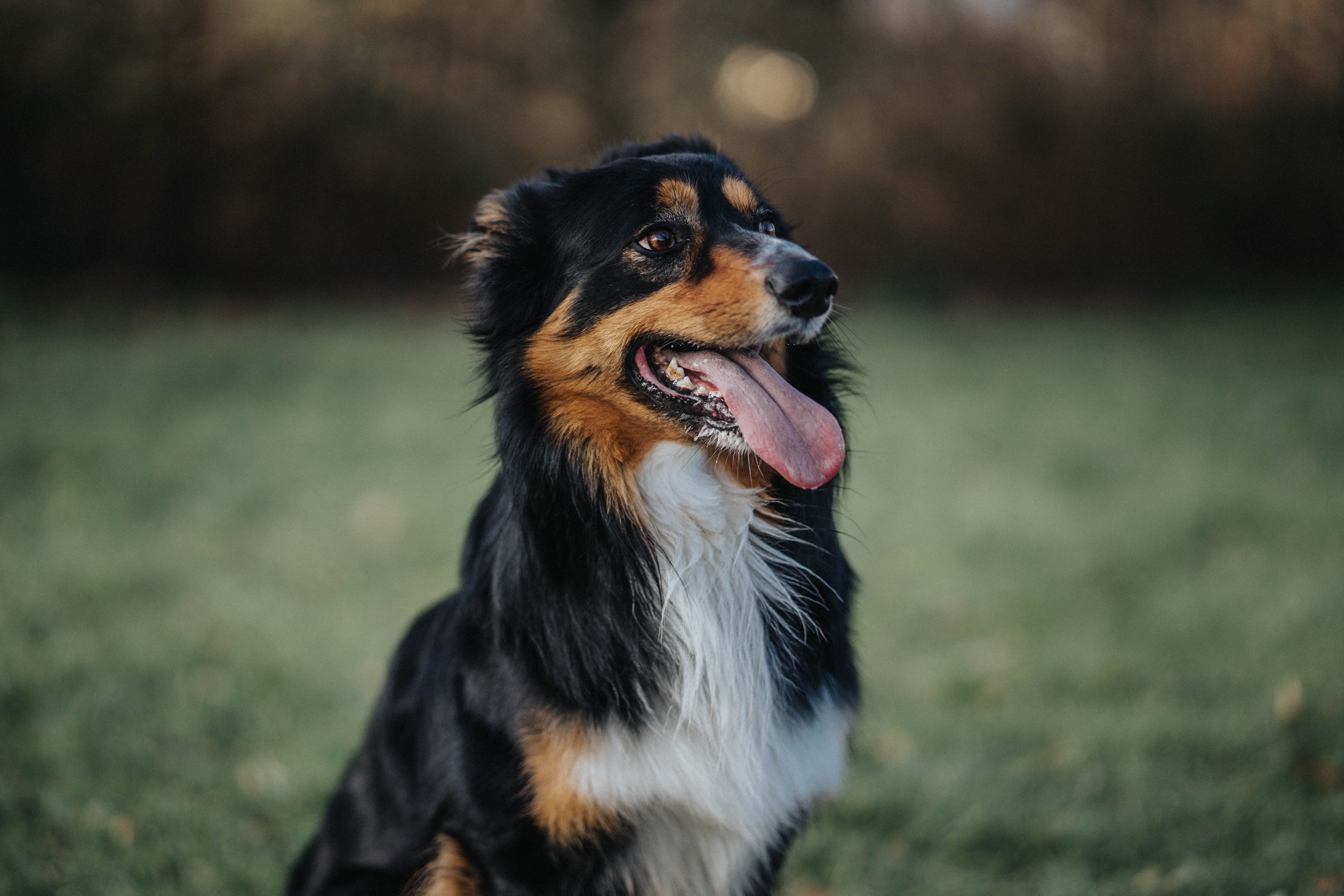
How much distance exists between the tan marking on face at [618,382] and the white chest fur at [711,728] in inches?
2.6

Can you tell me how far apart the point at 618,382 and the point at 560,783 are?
3.34ft

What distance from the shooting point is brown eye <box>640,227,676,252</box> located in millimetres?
2549

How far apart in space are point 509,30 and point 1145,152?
9939mm

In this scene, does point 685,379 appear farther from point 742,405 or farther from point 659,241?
point 659,241

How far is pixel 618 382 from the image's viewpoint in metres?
2.44

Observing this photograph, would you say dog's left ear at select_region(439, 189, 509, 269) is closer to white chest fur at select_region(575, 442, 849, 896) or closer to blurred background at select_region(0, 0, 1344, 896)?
blurred background at select_region(0, 0, 1344, 896)

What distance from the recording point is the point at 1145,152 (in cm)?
1361

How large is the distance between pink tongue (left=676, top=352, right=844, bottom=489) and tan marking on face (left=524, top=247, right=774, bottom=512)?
3.4 inches

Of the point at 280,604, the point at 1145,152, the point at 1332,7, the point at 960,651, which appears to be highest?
the point at 1332,7

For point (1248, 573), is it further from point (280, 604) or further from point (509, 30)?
point (509, 30)

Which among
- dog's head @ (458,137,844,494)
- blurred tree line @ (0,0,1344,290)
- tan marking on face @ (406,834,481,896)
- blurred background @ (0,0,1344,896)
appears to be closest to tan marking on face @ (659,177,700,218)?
dog's head @ (458,137,844,494)

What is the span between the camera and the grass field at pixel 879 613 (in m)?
3.39

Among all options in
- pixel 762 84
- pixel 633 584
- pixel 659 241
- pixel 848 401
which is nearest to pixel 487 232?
pixel 659 241

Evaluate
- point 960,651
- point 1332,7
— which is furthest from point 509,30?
point 960,651
